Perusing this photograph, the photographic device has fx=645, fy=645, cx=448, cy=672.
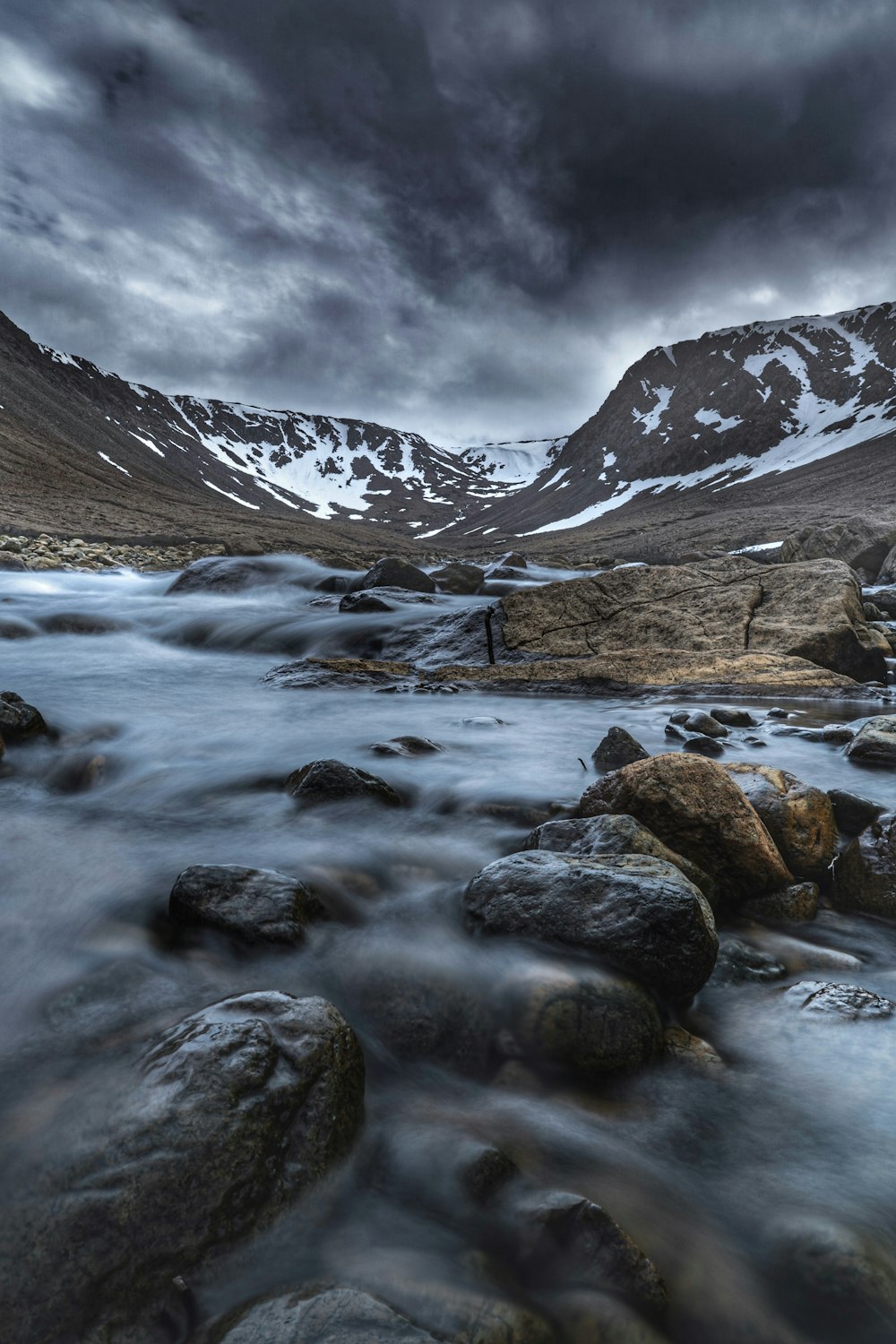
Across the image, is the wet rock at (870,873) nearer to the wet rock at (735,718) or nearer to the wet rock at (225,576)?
the wet rock at (735,718)

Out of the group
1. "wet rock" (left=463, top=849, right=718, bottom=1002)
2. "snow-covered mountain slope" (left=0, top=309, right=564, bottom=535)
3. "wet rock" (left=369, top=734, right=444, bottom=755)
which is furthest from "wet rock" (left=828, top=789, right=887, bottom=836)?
"snow-covered mountain slope" (left=0, top=309, right=564, bottom=535)

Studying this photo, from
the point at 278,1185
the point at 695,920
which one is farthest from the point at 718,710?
the point at 278,1185

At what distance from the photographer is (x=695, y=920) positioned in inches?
83.4

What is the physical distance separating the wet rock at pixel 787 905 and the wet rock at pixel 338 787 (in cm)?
188

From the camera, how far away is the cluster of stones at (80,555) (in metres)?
17.3

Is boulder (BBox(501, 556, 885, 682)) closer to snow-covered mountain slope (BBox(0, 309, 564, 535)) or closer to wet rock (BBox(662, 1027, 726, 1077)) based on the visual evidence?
wet rock (BBox(662, 1027, 726, 1077))

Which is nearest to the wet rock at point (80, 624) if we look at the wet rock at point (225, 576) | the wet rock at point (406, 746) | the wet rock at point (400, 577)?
the wet rock at point (225, 576)

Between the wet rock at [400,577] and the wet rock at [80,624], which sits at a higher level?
the wet rock at [400,577]

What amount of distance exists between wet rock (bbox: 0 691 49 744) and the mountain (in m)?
29.0

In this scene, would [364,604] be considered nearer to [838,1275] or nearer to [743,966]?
[743,966]

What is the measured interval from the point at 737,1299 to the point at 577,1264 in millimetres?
319

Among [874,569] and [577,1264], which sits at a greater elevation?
[874,569]

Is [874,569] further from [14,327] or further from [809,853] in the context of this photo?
[14,327]

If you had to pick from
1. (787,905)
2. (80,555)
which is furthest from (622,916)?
(80,555)
